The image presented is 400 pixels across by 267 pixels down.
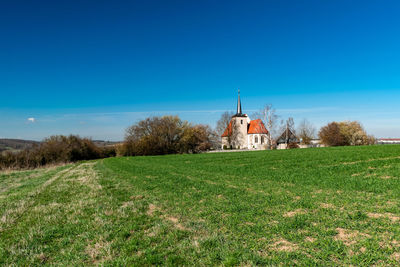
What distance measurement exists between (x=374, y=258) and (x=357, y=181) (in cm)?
658

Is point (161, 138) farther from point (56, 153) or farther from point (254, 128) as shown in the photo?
point (254, 128)

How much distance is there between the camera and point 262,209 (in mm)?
5898

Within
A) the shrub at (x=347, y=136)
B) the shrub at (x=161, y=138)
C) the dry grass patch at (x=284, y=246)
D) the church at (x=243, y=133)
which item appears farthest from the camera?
the church at (x=243, y=133)

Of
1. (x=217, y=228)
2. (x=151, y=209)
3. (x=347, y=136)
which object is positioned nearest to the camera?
(x=217, y=228)

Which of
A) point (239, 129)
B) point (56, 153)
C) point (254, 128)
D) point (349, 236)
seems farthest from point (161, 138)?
point (349, 236)

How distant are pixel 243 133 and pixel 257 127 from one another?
519 centimetres

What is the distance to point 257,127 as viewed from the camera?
73.4 meters

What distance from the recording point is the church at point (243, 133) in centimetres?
7025

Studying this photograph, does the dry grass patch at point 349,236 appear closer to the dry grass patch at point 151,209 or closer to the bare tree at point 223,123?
the dry grass patch at point 151,209

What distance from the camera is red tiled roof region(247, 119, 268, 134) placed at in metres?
72.6

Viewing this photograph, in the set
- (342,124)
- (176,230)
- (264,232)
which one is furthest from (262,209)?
(342,124)

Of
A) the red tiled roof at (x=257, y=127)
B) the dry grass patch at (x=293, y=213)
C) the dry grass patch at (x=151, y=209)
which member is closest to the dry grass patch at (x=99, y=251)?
the dry grass patch at (x=151, y=209)

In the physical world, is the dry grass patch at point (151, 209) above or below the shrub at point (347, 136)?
below

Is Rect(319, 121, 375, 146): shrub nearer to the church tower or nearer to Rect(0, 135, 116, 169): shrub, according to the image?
the church tower
